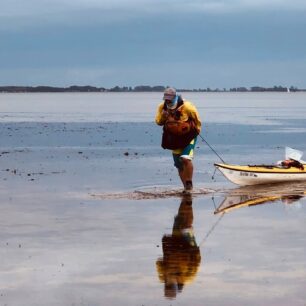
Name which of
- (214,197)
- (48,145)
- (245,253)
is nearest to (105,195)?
(214,197)

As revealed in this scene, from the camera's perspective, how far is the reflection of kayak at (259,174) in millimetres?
18891

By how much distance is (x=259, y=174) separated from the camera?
62.7 feet

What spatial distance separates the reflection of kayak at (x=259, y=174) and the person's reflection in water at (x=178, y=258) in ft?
16.2

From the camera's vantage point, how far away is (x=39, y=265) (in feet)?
34.0

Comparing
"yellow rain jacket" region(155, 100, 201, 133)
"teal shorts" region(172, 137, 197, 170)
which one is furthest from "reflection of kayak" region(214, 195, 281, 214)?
"yellow rain jacket" region(155, 100, 201, 133)

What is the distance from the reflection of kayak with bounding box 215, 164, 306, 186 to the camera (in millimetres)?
18891

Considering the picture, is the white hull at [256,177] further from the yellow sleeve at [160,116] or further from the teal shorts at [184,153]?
the yellow sleeve at [160,116]

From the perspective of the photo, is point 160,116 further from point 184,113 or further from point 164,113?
point 184,113

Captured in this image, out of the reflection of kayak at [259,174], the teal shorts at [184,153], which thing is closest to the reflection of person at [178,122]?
the teal shorts at [184,153]

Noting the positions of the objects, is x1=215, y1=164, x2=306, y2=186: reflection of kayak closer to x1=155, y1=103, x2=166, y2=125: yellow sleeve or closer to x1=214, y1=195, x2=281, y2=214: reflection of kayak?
x1=214, y1=195, x2=281, y2=214: reflection of kayak

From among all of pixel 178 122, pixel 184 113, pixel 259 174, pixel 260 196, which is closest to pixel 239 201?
pixel 260 196

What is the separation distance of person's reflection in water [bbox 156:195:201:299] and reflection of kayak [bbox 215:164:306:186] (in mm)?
4935

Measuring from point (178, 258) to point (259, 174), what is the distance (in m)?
8.55

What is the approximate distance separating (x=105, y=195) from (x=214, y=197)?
6.90ft
